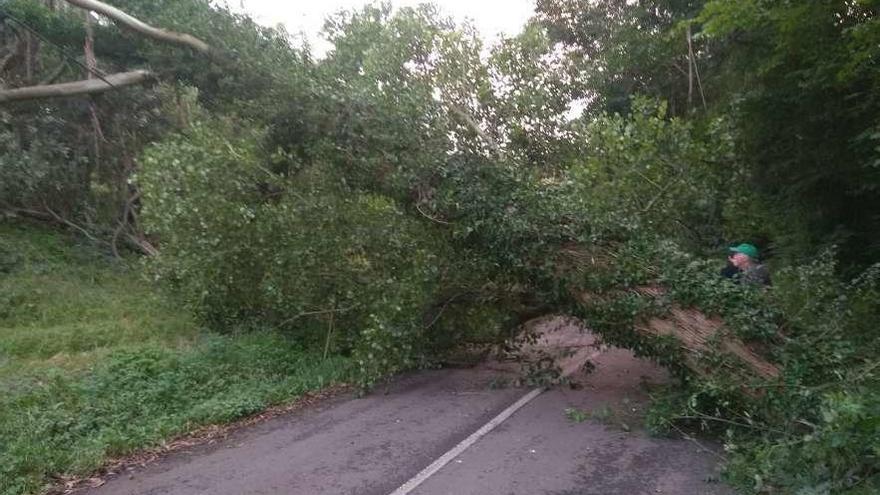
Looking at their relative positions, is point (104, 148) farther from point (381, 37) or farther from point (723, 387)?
point (723, 387)

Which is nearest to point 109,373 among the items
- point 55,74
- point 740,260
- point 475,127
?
point 475,127

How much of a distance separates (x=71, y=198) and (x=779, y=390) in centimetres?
1721

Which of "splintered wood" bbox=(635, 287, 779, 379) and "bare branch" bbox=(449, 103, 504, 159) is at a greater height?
"bare branch" bbox=(449, 103, 504, 159)

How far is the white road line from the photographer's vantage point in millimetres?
5760

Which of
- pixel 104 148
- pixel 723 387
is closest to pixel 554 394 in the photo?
pixel 723 387

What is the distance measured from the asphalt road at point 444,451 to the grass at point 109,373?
0.67m

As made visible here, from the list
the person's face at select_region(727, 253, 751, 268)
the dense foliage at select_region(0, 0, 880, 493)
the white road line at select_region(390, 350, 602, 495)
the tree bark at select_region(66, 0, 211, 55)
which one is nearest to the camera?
the white road line at select_region(390, 350, 602, 495)

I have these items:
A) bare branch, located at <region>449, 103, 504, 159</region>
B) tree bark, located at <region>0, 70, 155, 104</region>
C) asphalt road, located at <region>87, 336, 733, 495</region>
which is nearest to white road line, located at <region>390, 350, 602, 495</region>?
asphalt road, located at <region>87, 336, 733, 495</region>

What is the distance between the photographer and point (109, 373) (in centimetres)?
941

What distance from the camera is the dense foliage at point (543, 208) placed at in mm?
6898

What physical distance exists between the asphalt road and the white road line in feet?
0.22

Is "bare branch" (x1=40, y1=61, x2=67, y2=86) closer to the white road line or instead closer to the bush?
the bush

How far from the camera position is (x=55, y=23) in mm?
17766

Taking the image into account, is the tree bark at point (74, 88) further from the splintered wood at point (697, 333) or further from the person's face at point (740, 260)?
the person's face at point (740, 260)
